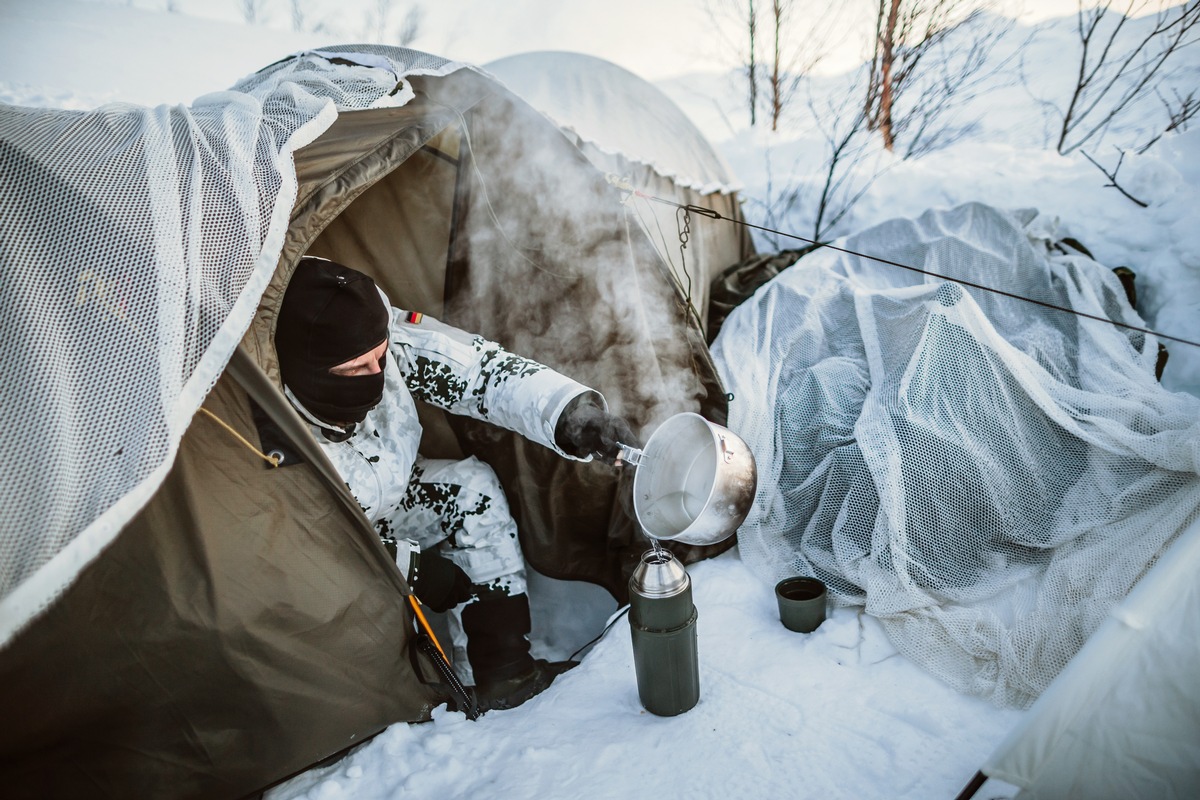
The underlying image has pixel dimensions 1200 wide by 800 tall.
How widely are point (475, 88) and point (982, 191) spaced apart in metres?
2.87

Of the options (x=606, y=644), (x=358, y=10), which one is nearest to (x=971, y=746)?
(x=606, y=644)

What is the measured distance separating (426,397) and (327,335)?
46 centimetres

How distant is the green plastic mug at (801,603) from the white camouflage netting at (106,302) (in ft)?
4.94

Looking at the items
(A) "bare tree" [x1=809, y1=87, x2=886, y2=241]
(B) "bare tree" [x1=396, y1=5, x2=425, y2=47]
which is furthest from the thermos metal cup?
(B) "bare tree" [x1=396, y1=5, x2=425, y2=47]

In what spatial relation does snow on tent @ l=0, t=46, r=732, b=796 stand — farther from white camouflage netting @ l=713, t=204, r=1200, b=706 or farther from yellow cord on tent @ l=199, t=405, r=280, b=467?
white camouflage netting @ l=713, t=204, r=1200, b=706

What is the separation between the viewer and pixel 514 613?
2107 mm

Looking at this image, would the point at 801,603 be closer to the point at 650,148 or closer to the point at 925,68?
the point at 650,148

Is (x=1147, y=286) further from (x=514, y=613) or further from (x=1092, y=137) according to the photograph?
→ (x=1092, y=137)

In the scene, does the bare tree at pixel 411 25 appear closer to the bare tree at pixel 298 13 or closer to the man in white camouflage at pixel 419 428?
the bare tree at pixel 298 13

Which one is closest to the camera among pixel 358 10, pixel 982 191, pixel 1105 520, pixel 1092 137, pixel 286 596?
pixel 286 596

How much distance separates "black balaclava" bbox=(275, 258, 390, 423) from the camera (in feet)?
5.87

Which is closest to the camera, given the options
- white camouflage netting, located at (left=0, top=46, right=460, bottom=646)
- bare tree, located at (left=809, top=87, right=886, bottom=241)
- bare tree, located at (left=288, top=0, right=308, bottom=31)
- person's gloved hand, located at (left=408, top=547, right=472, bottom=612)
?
white camouflage netting, located at (left=0, top=46, right=460, bottom=646)

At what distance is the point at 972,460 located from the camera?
194cm

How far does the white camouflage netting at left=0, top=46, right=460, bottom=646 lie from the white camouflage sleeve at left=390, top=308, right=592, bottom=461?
0.72 meters
